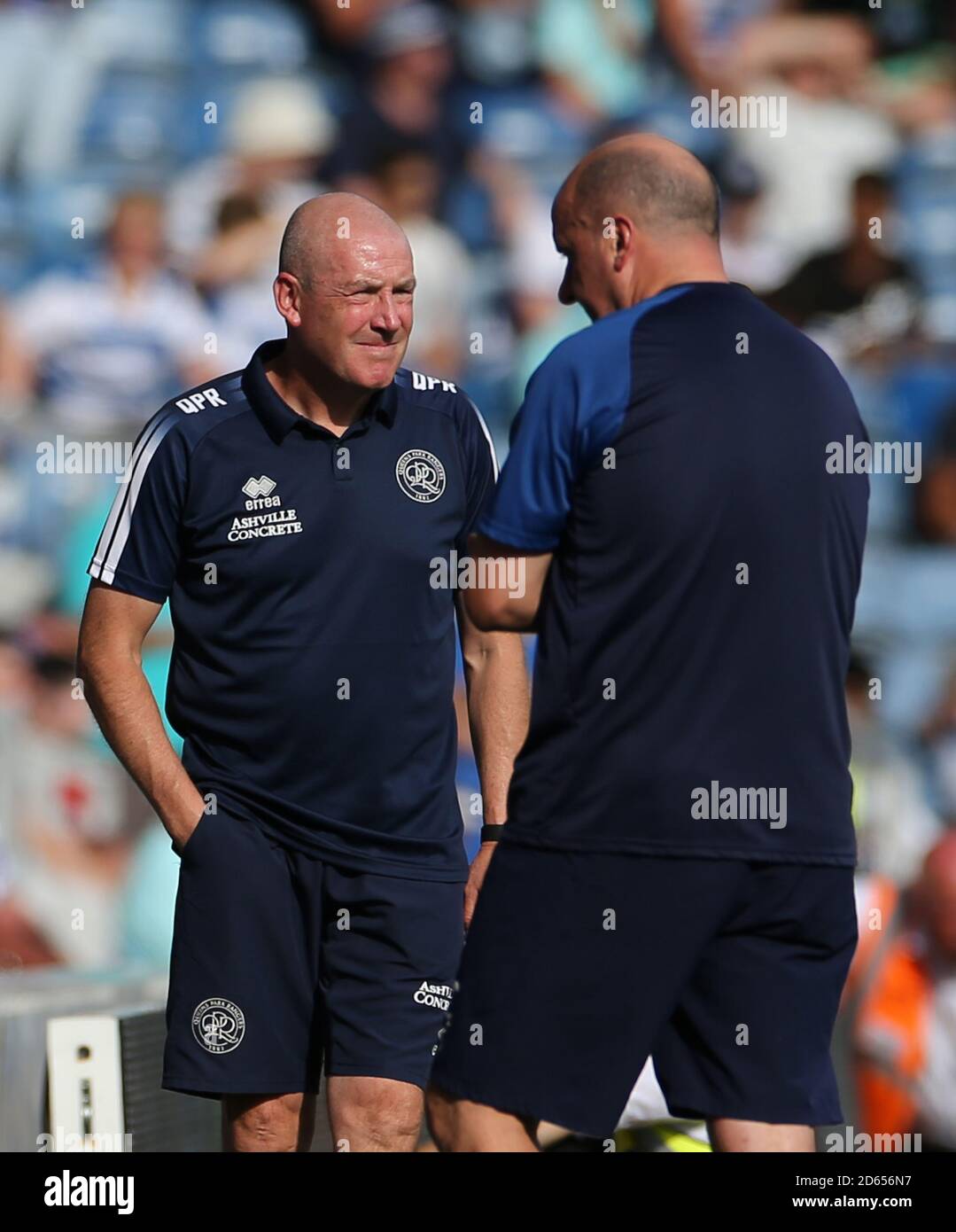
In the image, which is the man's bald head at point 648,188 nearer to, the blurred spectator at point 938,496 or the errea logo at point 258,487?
the errea logo at point 258,487

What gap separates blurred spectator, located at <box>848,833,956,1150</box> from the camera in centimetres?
516

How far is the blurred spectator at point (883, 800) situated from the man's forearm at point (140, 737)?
2.68 metres

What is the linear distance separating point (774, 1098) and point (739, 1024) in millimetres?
113

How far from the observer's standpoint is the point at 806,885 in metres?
2.64

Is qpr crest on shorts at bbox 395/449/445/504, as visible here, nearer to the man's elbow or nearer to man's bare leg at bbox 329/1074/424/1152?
the man's elbow

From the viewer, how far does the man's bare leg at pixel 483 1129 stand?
2.58 m

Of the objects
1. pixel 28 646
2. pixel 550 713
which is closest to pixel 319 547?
pixel 550 713

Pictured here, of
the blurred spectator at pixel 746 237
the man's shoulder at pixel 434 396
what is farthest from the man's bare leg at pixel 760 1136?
the blurred spectator at pixel 746 237

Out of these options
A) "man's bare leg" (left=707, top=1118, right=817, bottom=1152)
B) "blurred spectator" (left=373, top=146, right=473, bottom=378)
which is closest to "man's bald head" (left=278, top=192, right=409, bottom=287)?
"man's bare leg" (left=707, top=1118, right=817, bottom=1152)

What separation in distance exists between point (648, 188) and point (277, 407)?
1.05 m

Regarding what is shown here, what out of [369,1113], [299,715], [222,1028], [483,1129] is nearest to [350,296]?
[299,715]

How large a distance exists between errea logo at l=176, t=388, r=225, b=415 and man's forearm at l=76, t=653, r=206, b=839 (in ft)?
1.51

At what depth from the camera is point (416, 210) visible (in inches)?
239

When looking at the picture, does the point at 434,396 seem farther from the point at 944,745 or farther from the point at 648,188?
the point at 944,745
